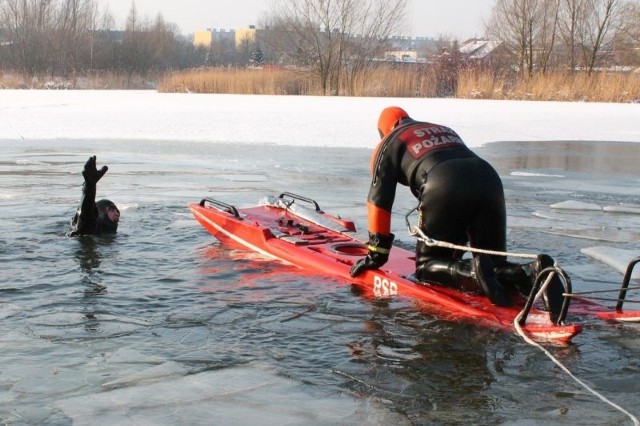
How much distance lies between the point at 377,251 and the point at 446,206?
0.62 metres

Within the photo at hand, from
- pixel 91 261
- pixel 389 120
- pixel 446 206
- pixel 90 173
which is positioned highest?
pixel 389 120

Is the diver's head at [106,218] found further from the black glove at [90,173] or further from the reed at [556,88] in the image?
the reed at [556,88]

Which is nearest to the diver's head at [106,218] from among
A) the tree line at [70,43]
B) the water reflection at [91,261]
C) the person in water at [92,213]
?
the person in water at [92,213]

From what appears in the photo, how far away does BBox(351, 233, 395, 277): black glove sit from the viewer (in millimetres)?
5535

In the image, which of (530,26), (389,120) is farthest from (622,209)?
(530,26)

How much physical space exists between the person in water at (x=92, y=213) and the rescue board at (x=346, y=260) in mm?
787

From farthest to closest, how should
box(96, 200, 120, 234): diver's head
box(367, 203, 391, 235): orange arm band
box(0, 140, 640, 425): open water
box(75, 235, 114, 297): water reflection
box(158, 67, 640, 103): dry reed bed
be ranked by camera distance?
box(158, 67, 640, 103): dry reed bed → box(96, 200, 120, 234): diver's head → box(75, 235, 114, 297): water reflection → box(367, 203, 391, 235): orange arm band → box(0, 140, 640, 425): open water

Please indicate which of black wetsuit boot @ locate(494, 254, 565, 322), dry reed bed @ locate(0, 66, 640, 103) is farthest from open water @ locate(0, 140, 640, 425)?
dry reed bed @ locate(0, 66, 640, 103)

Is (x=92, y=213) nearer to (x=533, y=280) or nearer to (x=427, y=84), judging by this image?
(x=533, y=280)

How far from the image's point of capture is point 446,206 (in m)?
5.23

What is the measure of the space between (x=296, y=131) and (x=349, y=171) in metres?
5.67

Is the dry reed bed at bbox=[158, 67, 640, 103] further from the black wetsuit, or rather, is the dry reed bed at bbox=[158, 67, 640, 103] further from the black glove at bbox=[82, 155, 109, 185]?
the black wetsuit

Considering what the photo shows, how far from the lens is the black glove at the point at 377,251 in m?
5.54

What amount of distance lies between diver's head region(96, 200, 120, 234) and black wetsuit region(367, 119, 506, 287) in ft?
10.4
